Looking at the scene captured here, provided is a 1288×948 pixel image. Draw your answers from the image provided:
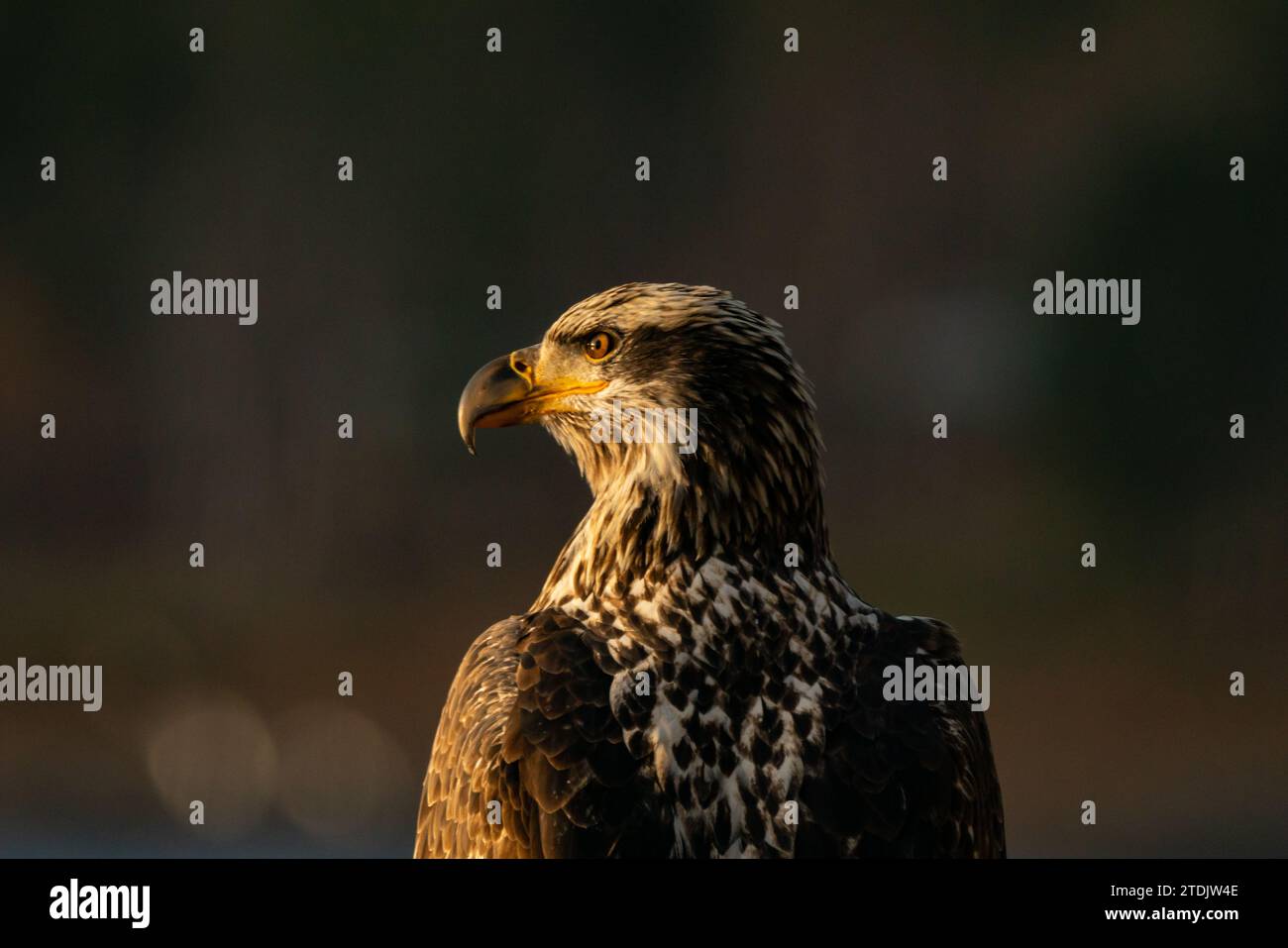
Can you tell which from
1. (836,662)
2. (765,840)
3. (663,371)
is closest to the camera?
(765,840)

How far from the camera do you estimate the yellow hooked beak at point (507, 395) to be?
13.0 feet

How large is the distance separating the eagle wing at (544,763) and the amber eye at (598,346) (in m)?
0.65

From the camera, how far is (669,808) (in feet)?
10.2

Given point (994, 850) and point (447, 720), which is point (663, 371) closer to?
point (447, 720)

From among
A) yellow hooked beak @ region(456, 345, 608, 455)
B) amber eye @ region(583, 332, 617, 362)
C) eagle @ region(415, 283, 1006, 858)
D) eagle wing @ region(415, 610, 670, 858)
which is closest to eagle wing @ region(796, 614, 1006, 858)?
eagle @ region(415, 283, 1006, 858)

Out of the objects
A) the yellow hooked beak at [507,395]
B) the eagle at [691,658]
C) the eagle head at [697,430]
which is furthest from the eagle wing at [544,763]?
the yellow hooked beak at [507,395]

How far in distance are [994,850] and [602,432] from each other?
1.35 metres

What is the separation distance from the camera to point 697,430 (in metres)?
3.65

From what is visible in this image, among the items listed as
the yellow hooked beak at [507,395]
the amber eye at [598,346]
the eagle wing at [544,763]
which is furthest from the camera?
the yellow hooked beak at [507,395]

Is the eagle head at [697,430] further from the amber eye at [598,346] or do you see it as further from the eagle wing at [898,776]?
the eagle wing at [898,776]

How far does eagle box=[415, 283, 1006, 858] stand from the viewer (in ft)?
10.3

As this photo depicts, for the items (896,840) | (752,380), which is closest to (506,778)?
(896,840)

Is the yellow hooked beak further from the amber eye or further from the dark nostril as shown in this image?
the amber eye

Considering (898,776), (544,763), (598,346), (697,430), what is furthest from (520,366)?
(898,776)
